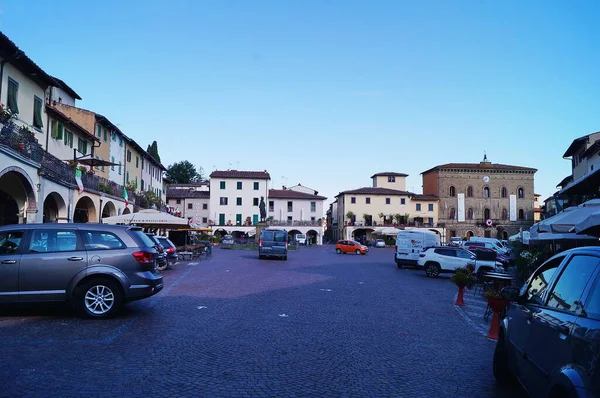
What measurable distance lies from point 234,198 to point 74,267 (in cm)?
7286

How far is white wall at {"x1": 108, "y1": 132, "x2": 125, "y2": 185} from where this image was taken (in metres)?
38.7

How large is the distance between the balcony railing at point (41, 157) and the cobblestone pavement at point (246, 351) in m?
8.73

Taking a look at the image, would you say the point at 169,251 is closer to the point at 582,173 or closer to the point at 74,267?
the point at 74,267

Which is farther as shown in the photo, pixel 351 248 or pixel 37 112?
pixel 351 248

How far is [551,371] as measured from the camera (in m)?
3.71

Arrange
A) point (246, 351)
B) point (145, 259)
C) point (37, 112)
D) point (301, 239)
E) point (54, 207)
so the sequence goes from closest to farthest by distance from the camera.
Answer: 1. point (246, 351)
2. point (145, 259)
3. point (37, 112)
4. point (54, 207)
5. point (301, 239)

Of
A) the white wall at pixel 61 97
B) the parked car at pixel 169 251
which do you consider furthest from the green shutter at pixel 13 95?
the white wall at pixel 61 97

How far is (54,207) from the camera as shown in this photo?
2550cm

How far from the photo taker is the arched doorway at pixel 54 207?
23.2m

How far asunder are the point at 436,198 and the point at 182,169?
2302 inches

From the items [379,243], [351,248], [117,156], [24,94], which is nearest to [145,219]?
[24,94]

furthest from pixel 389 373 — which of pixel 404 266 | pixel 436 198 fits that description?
pixel 436 198

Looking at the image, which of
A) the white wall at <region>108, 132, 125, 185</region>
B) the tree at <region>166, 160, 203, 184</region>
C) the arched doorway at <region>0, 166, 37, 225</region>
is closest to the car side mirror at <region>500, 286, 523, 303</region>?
the arched doorway at <region>0, 166, 37, 225</region>

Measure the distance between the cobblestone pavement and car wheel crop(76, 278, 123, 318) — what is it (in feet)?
0.94
